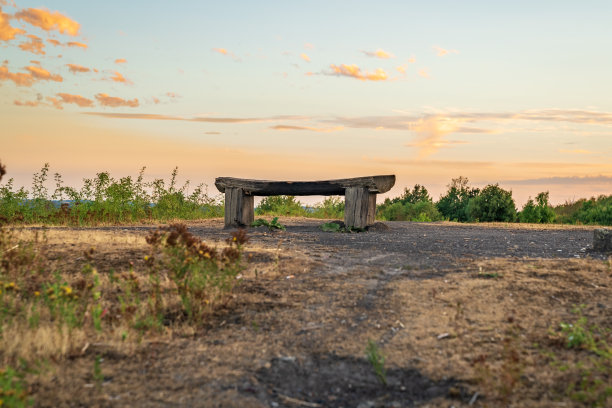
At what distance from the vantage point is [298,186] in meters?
12.1

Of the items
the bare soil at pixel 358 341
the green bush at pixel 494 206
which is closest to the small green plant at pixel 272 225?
the bare soil at pixel 358 341

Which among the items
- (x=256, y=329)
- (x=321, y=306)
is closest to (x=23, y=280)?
(x=256, y=329)

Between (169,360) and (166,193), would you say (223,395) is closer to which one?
(169,360)

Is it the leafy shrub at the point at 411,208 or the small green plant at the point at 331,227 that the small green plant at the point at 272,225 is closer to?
the small green plant at the point at 331,227

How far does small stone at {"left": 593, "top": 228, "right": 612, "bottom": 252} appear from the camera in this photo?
325 inches

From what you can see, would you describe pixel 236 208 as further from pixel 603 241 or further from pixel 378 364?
pixel 378 364

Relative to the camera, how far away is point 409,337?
173 inches

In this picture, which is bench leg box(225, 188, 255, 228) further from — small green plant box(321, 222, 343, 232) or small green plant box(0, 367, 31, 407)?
small green plant box(0, 367, 31, 407)

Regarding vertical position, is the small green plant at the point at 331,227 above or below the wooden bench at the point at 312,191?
below

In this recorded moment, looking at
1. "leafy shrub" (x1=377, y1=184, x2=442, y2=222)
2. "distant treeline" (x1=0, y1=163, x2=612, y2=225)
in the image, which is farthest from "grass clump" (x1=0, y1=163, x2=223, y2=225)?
"leafy shrub" (x1=377, y1=184, x2=442, y2=222)

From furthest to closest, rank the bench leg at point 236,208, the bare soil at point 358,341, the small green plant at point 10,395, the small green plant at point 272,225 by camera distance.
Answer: the bench leg at point 236,208, the small green plant at point 272,225, the bare soil at point 358,341, the small green plant at point 10,395

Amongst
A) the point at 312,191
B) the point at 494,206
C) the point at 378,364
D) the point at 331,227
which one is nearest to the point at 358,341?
the point at 378,364

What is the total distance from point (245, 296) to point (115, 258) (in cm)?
212

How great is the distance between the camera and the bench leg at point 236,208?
12.2 meters
